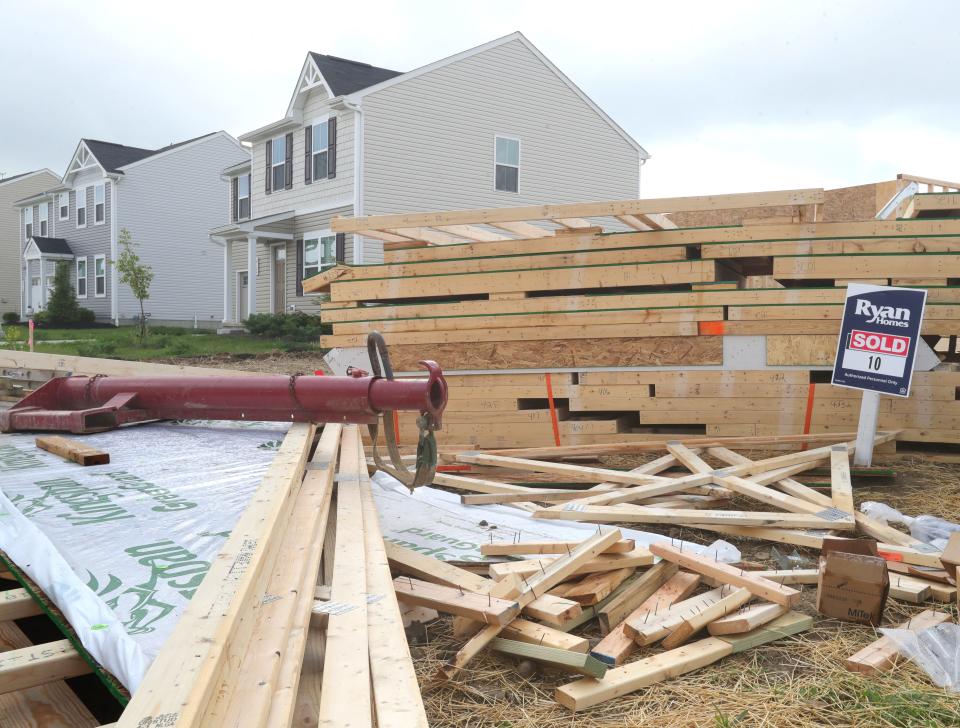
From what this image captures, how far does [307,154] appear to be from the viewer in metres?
22.3

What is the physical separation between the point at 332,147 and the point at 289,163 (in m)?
2.59

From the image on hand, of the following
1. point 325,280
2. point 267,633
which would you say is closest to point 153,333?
point 325,280

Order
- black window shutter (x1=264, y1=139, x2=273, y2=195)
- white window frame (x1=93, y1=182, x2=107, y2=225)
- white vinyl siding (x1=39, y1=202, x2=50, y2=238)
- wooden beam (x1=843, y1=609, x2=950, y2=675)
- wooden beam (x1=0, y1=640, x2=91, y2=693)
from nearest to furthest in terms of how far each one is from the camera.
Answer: wooden beam (x1=0, y1=640, x2=91, y2=693)
wooden beam (x1=843, y1=609, x2=950, y2=675)
black window shutter (x1=264, y1=139, x2=273, y2=195)
white window frame (x1=93, y1=182, x2=107, y2=225)
white vinyl siding (x1=39, y1=202, x2=50, y2=238)

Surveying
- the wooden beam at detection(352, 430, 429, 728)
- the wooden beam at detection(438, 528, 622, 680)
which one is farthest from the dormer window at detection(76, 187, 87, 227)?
the wooden beam at detection(438, 528, 622, 680)

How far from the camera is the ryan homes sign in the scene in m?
6.76

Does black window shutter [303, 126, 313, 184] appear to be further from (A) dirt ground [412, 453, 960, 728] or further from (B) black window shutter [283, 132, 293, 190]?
(A) dirt ground [412, 453, 960, 728]

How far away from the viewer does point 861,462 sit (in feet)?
23.4

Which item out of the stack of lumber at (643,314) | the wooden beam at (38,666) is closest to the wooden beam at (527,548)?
the wooden beam at (38,666)

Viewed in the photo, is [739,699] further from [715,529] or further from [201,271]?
[201,271]

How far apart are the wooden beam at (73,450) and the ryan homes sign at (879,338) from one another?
19.8 feet

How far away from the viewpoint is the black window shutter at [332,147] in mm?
21125

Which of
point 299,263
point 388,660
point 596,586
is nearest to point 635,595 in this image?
point 596,586

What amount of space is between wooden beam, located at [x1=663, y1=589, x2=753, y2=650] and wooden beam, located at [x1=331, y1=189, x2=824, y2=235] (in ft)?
13.7

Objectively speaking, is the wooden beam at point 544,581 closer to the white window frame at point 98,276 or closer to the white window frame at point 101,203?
the white window frame at point 98,276
